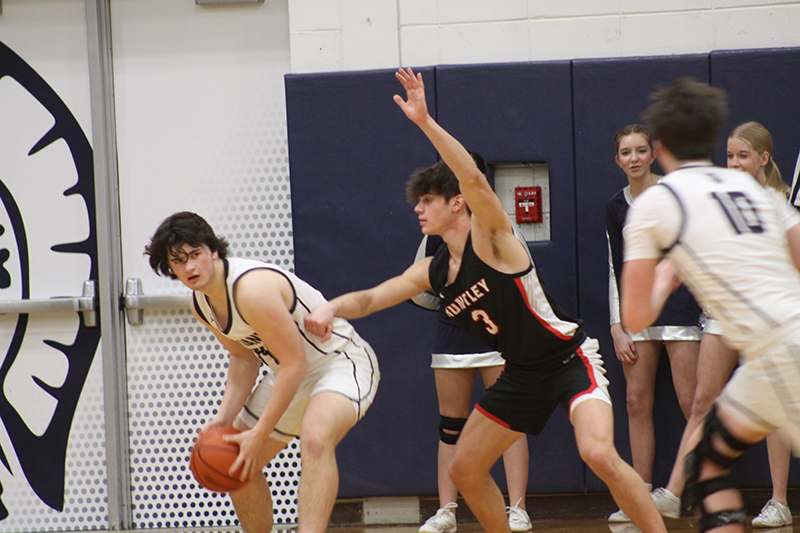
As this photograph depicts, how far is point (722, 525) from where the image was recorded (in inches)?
82.8

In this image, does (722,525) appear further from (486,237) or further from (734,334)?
(486,237)

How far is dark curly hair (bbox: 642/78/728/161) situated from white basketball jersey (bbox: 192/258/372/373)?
1.57m

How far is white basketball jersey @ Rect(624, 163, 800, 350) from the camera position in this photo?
79.5 inches

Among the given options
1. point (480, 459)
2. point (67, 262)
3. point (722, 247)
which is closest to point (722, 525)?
point (722, 247)

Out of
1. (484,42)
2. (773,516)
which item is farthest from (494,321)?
(484,42)

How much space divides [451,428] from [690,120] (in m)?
2.25

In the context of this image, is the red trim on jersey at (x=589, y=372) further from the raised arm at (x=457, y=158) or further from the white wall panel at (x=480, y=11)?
the white wall panel at (x=480, y=11)

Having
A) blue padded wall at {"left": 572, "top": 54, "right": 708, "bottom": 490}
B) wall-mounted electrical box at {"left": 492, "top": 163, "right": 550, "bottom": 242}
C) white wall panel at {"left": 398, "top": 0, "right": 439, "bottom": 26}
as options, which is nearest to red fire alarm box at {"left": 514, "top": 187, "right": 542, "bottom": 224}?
wall-mounted electrical box at {"left": 492, "top": 163, "right": 550, "bottom": 242}

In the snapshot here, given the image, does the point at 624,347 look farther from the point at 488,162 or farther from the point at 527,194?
the point at 488,162

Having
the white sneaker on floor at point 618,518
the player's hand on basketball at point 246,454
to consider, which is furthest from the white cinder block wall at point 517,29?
the white sneaker on floor at point 618,518

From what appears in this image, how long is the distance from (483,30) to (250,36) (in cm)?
139

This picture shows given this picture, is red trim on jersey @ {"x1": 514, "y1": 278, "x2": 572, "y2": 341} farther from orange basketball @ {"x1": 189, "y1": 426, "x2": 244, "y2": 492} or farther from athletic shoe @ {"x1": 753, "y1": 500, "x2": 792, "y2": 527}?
athletic shoe @ {"x1": 753, "y1": 500, "x2": 792, "y2": 527}

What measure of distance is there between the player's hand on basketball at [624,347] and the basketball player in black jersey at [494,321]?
106 centimetres

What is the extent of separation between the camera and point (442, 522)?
4.08 metres
